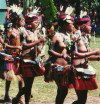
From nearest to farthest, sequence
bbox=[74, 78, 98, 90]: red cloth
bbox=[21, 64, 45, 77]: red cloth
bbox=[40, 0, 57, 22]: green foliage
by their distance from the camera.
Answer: bbox=[74, 78, 98, 90]: red cloth → bbox=[21, 64, 45, 77]: red cloth → bbox=[40, 0, 57, 22]: green foliage

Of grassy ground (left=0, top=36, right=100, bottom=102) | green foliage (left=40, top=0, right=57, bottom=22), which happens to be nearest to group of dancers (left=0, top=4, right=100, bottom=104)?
grassy ground (left=0, top=36, right=100, bottom=102)

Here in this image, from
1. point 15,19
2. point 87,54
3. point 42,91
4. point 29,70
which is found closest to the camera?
point 87,54

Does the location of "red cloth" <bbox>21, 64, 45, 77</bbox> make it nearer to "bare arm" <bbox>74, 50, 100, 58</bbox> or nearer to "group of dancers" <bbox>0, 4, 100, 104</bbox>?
"group of dancers" <bbox>0, 4, 100, 104</bbox>

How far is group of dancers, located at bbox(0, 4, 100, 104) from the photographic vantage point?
812cm

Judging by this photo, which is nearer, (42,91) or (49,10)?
(42,91)

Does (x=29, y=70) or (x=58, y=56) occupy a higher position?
(x=58, y=56)

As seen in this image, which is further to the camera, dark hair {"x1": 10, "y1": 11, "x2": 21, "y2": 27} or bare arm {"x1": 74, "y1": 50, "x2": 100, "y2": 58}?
dark hair {"x1": 10, "y1": 11, "x2": 21, "y2": 27}

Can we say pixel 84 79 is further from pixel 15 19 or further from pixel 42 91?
pixel 42 91

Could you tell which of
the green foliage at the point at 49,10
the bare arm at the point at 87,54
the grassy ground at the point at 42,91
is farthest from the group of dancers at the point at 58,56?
the green foliage at the point at 49,10

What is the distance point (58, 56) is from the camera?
8.12 metres

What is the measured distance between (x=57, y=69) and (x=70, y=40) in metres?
0.59

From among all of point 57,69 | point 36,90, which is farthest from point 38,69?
point 36,90

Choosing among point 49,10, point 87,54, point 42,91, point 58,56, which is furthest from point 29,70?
point 49,10

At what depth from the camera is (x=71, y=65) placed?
8125 mm
